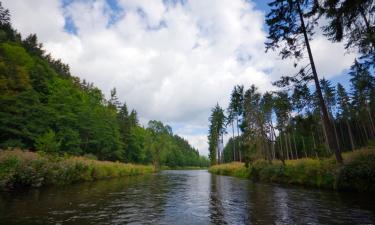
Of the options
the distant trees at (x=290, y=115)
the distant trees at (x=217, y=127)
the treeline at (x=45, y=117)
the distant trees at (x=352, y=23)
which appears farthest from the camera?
the distant trees at (x=217, y=127)

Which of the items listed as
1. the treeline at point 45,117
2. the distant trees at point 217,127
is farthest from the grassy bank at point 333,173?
the distant trees at point 217,127

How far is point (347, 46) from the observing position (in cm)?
1199

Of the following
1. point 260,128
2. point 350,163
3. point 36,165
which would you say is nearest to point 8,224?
point 36,165

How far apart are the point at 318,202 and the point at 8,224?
11.0 meters

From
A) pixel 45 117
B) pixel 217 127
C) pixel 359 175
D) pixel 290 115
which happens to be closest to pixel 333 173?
pixel 359 175

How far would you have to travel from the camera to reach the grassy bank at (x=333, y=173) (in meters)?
11.2

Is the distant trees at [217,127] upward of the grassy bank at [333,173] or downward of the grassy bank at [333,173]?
upward

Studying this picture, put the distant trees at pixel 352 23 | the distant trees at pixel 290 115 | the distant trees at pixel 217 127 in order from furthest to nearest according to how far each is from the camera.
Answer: the distant trees at pixel 217 127
the distant trees at pixel 290 115
the distant trees at pixel 352 23

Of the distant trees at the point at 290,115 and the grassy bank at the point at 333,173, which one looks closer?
the grassy bank at the point at 333,173

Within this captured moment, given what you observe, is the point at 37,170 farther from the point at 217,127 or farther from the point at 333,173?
the point at 217,127

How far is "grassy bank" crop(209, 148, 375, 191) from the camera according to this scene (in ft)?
36.7

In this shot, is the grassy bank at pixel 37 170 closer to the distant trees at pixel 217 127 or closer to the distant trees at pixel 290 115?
the distant trees at pixel 290 115

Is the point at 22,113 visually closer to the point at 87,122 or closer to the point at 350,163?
the point at 87,122

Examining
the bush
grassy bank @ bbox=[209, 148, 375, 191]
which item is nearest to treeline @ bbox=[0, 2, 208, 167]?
grassy bank @ bbox=[209, 148, 375, 191]
